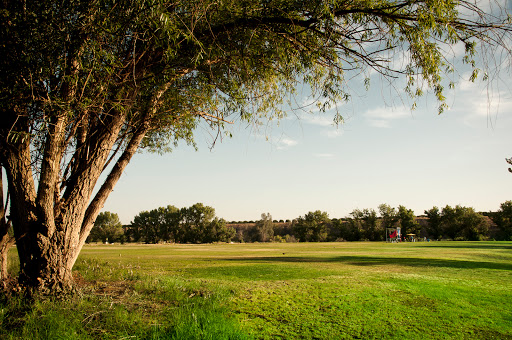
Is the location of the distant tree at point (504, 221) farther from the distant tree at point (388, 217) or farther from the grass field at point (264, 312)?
the grass field at point (264, 312)

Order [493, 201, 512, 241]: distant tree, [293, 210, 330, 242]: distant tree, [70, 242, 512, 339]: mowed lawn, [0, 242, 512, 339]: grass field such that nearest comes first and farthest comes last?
1. [0, 242, 512, 339]: grass field
2. [70, 242, 512, 339]: mowed lawn
3. [493, 201, 512, 241]: distant tree
4. [293, 210, 330, 242]: distant tree

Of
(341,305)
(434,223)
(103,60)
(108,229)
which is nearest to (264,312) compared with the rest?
(341,305)

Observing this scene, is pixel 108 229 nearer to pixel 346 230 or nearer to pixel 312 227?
pixel 312 227

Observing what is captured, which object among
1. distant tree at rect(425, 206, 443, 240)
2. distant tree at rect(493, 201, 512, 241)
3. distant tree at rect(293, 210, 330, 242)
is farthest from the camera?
distant tree at rect(293, 210, 330, 242)

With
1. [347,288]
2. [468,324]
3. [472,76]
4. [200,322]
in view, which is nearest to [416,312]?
[468,324]

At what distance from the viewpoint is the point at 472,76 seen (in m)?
4.80

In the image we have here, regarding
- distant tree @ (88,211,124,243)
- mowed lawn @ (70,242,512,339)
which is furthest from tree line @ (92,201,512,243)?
mowed lawn @ (70,242,512,339)

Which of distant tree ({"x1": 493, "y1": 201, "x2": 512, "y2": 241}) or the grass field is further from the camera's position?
distant tree ({"x1": 493, "y1": 201, "x2": 512, "y2": 241})

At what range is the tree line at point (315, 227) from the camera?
6862 cm

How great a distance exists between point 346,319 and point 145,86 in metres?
5.65

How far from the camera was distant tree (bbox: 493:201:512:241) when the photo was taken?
209 feet

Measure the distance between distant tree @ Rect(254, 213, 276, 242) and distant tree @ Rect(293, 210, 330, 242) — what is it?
39.1ft

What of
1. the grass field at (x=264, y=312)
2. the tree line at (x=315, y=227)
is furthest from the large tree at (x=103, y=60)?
the tree line at (x=315, y=227)

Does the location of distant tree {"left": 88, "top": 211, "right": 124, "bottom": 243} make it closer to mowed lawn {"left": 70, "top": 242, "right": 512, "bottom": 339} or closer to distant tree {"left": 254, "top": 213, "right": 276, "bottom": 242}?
distant tree {"left": 254, "top": 213, "right": 276, "bottom": 242}
